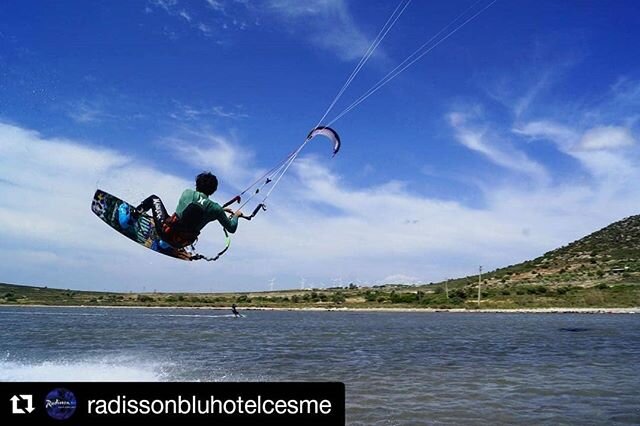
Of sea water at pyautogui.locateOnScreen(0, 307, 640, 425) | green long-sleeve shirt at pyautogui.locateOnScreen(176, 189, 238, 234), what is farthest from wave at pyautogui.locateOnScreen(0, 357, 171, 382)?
green long-sleeve shirt at pyautogui.locateOnScreen(176, 189, 238, 234)

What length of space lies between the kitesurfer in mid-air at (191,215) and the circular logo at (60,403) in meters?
5.11

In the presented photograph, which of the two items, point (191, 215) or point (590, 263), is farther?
point (590, 263)

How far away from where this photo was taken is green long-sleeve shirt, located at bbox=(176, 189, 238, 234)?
31.9ft

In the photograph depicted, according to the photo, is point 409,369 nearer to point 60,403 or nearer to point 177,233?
point 177,233

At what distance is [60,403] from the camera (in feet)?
15.9

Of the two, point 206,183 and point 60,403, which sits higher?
point 206,183

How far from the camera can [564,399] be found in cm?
1673

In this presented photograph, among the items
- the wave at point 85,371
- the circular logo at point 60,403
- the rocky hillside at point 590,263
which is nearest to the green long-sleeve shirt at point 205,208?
the circular logo at point 60,403

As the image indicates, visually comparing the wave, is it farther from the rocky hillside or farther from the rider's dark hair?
the rocky hillside

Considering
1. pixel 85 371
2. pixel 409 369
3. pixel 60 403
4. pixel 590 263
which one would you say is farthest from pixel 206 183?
pixel 590 263

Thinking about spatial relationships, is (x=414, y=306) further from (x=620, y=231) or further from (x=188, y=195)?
(x=188, y=195)

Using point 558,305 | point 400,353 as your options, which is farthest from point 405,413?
point 558,305

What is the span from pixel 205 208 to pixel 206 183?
0.43m

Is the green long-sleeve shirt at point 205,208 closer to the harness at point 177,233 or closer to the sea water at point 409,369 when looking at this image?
the harness at point 177,233
